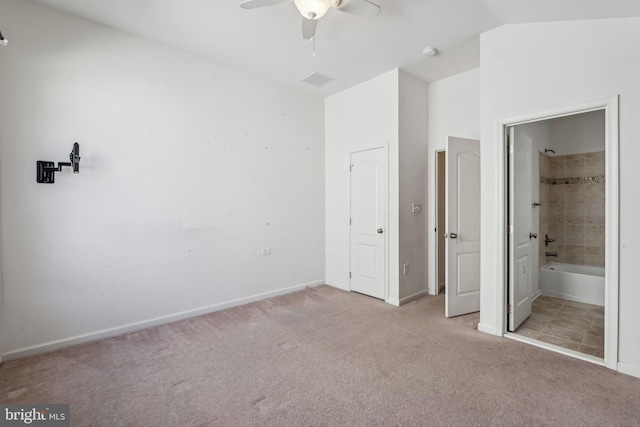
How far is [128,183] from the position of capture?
10.3ft

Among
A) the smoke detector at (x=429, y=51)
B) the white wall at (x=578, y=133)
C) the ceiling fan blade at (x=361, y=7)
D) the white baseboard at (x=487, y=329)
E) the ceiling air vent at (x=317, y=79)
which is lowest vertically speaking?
the white baseboard at (x=487, y=329)

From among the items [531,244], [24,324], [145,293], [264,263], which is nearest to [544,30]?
[531,244]

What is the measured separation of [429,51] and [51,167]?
13.1ft

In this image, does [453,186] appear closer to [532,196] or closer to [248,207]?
[532,196]

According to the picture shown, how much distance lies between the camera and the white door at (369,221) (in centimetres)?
419

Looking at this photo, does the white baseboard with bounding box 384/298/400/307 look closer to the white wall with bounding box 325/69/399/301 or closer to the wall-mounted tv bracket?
the white wall with bounding box 325/69/399/301

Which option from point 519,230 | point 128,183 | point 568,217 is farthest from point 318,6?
point 568,217

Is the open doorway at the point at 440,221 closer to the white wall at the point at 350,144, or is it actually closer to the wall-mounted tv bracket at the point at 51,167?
the white wall at the point at 350,144

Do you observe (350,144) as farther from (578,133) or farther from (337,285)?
(578,133)

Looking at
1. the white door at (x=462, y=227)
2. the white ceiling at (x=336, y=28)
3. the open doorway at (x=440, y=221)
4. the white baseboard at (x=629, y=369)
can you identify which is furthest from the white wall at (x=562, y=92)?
the open doorway at (x=440, y=221)

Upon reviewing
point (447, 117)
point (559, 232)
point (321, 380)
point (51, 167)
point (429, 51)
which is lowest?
point (321, 380)

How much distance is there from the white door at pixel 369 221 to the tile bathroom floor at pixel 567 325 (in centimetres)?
174

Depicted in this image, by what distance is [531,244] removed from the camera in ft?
11.4

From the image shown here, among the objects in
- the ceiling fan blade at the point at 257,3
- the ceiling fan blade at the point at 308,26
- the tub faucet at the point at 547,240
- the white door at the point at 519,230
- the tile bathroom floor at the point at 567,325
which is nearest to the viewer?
the ceiling fan blade at the point at 257,3
